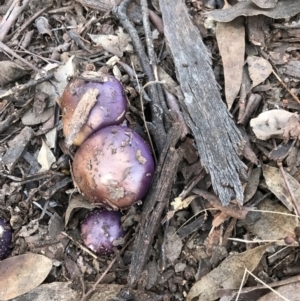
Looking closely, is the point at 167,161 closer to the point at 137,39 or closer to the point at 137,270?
the point at 137,270

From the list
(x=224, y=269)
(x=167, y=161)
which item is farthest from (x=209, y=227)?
(x=167, y=161)

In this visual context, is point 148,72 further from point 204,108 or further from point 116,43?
point 204,108

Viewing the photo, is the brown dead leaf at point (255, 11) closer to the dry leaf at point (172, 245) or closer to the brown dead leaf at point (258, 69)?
the brown dead leaf at point (258, 69)

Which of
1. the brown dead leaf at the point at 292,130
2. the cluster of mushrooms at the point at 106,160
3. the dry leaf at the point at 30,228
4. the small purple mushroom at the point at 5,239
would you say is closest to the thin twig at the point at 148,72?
the cluster of mushrooms at the point at 106,160

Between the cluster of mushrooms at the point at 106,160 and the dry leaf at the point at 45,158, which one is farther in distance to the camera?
the dry leaf at the point at 45,158

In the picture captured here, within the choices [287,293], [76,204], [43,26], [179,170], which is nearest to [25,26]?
[43,26]
